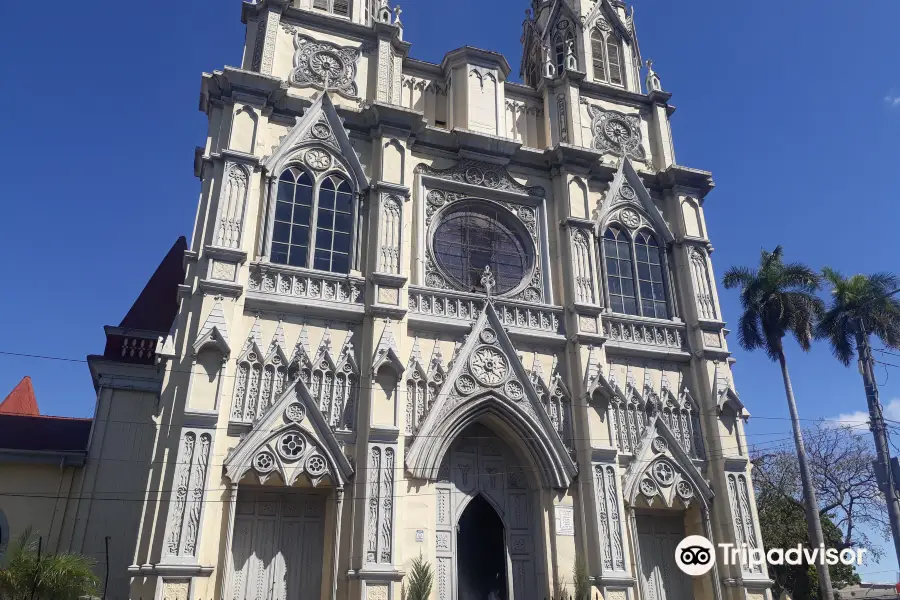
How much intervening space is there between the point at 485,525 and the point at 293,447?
4.93 metres

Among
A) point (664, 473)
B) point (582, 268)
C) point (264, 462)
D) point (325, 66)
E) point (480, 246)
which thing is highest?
point (325, 66)

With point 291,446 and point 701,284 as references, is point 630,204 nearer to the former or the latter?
point 701,284

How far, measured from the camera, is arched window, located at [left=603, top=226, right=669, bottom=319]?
18953 millimetres

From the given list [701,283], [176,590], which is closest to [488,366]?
[701,283]

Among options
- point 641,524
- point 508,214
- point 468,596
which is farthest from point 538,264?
point 468,596

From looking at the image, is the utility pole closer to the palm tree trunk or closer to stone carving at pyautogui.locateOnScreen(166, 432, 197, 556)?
the palm tree trunk

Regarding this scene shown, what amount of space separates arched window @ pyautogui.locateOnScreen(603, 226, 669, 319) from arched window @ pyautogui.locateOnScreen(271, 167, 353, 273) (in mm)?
7356

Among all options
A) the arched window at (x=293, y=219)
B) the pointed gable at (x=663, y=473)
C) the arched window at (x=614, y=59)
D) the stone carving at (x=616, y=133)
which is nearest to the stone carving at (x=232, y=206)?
the arched window at (x=293, y=219)

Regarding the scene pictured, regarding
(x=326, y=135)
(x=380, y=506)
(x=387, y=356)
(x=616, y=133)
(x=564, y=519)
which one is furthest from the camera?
(x=616, y=133)

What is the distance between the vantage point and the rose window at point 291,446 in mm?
14031

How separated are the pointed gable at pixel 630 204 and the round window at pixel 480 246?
2.76 m

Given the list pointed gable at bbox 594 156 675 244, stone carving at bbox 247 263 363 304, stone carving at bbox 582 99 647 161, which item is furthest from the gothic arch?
stone carving at bbox 582 99 647 161

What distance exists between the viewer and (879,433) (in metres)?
17.8

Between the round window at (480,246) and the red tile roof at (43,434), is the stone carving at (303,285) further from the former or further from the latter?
the red tile roof at (43,434)
